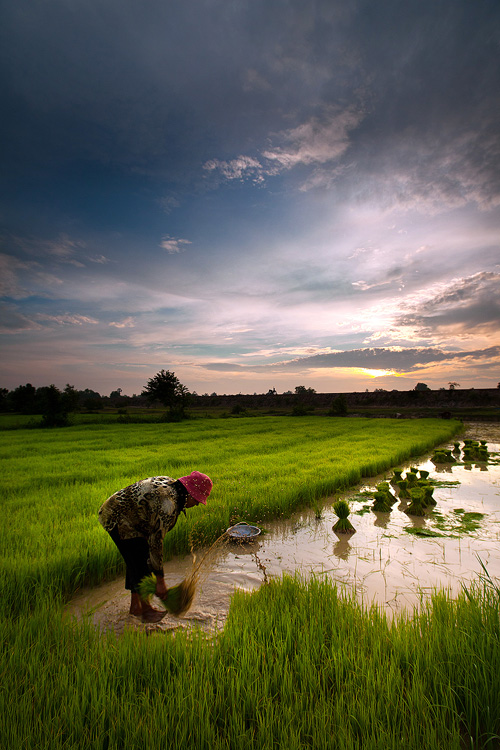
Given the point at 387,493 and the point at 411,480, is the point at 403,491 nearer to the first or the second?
the point at 411,480

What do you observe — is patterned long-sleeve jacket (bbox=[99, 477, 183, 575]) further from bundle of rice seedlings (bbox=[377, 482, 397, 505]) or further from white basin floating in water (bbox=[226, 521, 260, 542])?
bundle of rice seedlings (bbox=[377, 482, 397, 505])

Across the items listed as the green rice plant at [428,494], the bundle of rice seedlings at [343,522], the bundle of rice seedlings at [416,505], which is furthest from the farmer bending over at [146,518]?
the green rice plant at [428,494]

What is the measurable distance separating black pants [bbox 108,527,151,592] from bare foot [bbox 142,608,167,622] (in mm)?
221

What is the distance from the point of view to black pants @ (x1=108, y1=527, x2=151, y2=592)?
266 centimetres

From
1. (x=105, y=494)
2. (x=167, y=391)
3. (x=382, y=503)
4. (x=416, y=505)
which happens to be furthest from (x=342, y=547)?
(x=167, y=391)

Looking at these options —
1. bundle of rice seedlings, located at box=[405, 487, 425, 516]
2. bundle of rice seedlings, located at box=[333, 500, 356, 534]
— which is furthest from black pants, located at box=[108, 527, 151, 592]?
bundle of rice seedlings, located at box=[405, 487, 425, 516]

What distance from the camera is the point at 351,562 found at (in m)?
3.85

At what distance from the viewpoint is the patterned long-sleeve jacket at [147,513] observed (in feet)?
8.22

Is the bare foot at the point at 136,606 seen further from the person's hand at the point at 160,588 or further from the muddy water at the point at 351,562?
the person's hand at the point at 160,588

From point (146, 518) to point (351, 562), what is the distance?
2670mm

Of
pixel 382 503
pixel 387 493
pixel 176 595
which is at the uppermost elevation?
pixel 176 595

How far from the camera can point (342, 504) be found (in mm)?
4887

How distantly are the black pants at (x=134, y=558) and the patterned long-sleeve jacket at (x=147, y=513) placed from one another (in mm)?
91

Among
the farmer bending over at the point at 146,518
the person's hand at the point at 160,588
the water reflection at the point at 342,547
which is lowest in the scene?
the water reflection at the point at 342,547
